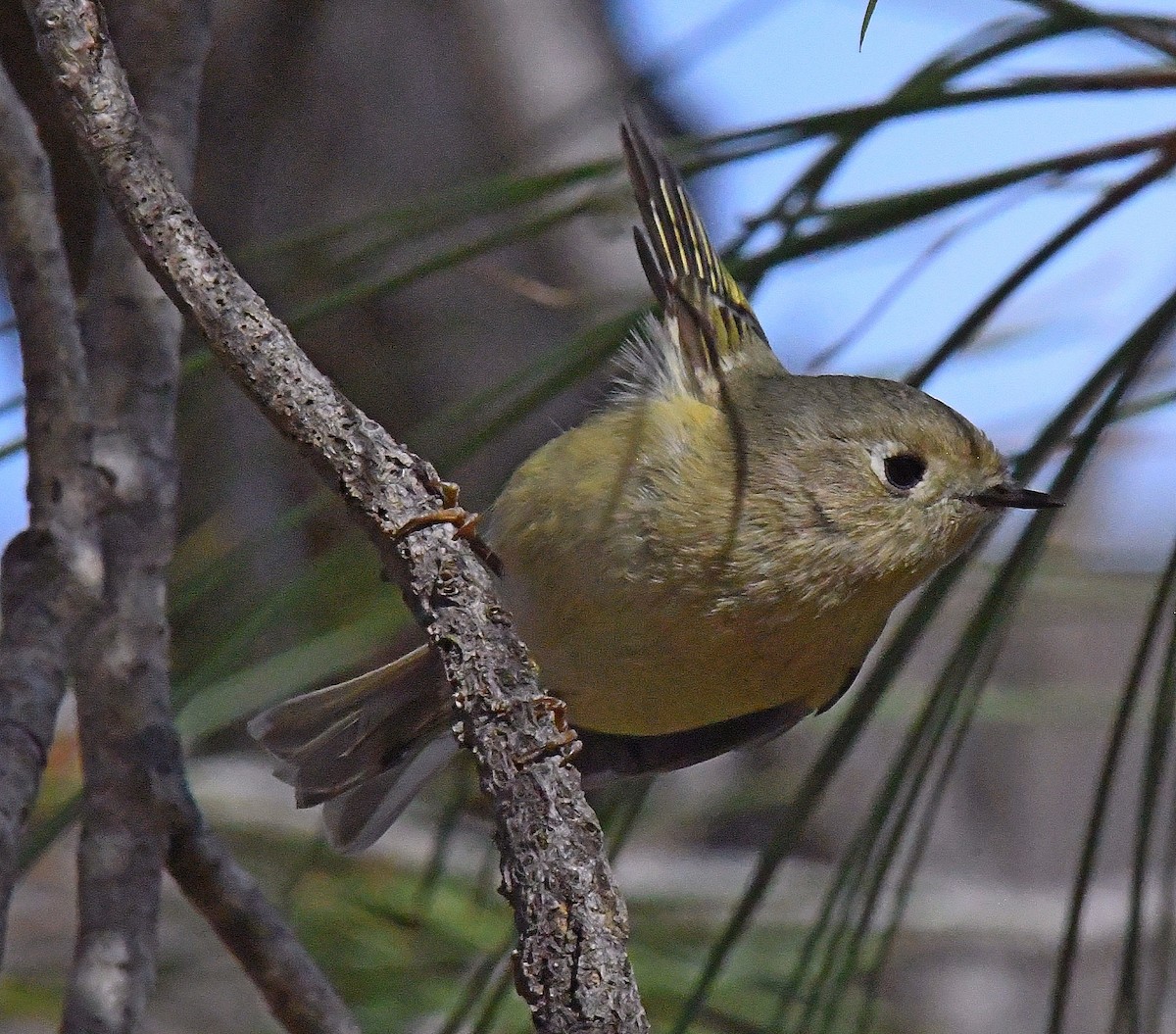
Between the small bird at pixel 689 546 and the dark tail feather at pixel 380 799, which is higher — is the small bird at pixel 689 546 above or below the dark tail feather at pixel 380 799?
above

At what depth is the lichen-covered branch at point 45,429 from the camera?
3.00 feet

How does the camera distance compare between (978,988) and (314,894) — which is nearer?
(314,894)

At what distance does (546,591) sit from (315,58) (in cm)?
166

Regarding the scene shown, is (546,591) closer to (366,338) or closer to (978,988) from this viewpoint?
(366,338)

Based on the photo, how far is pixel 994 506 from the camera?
4.14 ft

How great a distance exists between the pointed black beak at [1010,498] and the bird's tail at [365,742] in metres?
0.51

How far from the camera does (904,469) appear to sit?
134cm

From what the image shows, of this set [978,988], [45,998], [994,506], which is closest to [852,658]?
[994,506]

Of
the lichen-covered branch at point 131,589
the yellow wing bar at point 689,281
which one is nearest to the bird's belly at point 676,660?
the yellow wing bar at point 689,281

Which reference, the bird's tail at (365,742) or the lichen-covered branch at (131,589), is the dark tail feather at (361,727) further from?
the lichen-covered branch at (131,589)

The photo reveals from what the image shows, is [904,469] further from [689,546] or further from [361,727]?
[361,727]

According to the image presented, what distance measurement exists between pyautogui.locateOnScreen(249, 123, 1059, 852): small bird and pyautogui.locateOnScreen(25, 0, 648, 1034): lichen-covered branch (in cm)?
51

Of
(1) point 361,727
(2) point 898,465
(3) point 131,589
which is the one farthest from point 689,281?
(3) point 131,589

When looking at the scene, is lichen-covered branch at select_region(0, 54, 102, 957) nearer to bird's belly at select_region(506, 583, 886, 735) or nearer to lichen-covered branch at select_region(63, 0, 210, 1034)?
lichen-covered branch at select_region(63, 0, 210, 1034)
